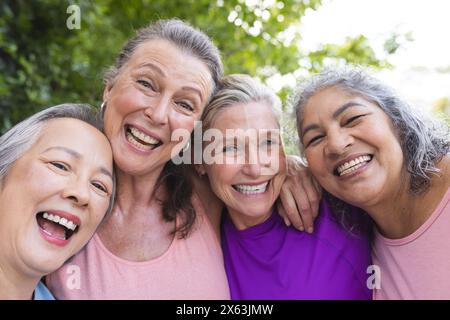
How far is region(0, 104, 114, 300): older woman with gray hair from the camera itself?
131 cm

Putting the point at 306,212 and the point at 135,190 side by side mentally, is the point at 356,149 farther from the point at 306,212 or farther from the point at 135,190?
the point at 135,190

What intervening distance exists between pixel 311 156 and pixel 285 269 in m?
0.41

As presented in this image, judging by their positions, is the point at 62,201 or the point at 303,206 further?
the point at 303,206

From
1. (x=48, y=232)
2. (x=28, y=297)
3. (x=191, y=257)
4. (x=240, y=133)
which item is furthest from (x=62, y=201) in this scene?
(x=240, y=133)

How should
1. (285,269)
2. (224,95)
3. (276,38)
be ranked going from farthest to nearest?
(276,38) < (224,95) < (285,269)

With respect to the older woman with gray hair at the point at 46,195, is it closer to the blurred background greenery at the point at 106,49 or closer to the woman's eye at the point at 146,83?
the woman's eye at the point at 146,83

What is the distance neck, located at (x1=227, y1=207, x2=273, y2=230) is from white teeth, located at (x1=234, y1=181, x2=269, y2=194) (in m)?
0.09

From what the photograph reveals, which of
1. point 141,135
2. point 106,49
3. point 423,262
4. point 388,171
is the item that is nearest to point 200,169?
point 141,135

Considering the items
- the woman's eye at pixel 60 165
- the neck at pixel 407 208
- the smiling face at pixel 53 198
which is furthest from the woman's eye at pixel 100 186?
the neck at pixel 407 208

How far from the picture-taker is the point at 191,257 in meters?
1.62

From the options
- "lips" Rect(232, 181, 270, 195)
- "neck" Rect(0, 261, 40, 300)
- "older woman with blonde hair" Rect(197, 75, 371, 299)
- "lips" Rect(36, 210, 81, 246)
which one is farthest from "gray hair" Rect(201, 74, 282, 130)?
"neck" Rect(0, 261, 40, 300)

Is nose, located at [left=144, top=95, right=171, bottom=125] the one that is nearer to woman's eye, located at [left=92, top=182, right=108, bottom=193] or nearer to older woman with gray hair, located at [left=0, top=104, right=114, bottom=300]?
older woman with gray hair, located at [left=0, top=104, right=114, bottom=300]

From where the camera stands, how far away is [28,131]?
4.82 ft

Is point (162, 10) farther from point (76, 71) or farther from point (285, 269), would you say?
point (285, 269)
